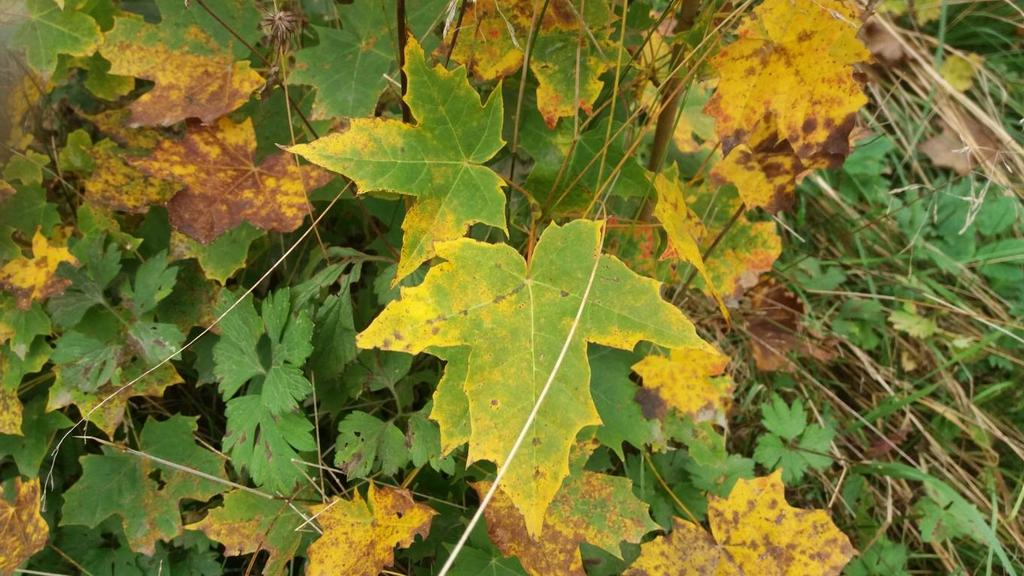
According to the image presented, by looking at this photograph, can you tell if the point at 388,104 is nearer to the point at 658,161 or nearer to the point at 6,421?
the point at 658,161

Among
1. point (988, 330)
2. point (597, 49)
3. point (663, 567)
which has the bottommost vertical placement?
point (663, 567)

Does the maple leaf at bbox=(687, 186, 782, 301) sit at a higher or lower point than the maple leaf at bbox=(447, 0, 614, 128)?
lower

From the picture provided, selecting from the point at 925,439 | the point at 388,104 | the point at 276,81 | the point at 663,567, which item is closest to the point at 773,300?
the point at 925,439

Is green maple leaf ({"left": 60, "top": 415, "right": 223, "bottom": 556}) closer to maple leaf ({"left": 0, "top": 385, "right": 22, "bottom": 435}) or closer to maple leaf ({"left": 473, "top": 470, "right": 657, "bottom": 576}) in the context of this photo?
maple leaf ({"left": 0, "top": 385, "right": 22, "bottom": 435})

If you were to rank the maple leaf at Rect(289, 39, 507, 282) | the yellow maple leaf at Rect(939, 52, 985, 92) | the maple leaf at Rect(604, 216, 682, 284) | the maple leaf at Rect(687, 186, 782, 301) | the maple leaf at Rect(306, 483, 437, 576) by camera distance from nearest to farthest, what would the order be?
the maple leaf at Rect(289, 39, 507, 282)
the maple leaf at Rect(306, 483, 437, 576)
the maple leaf at Rect(604, 216, 682, 284)
the maple leaf at Rect(687, 186, 782, 301)
the yellow maple leaf at Rect(939, 52, 985, 92)

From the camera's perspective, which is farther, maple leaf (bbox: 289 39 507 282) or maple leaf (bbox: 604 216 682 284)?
maple leaf (bbox: 604 216 682 284)

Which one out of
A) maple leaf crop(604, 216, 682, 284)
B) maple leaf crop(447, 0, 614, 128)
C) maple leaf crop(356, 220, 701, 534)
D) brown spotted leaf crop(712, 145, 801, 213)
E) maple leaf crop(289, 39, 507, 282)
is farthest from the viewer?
maple leaf crop(604, 216, 682, 284)

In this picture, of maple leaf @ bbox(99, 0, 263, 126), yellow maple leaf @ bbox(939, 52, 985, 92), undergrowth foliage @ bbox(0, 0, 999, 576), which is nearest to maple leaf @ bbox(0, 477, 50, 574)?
undergrowth foliage @ bbox(0, 0, 999, 576)
